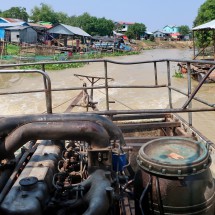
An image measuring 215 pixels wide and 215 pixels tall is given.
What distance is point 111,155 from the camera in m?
2.79

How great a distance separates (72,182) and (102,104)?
10382 mm

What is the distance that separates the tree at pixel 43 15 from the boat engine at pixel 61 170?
90.0 m

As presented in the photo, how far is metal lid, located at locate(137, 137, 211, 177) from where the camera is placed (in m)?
2.66

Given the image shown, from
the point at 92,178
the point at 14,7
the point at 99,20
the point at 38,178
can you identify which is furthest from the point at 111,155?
the point at 14,7

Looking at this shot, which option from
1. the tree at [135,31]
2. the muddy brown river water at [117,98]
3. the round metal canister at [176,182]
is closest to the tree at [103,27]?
the tree at [135,31]

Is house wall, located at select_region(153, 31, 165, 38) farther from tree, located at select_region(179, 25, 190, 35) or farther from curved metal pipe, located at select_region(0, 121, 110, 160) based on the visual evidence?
curved metal pipe, located at select_region(0, 121, 110, 160)

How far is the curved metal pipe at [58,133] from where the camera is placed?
2736 millimetres

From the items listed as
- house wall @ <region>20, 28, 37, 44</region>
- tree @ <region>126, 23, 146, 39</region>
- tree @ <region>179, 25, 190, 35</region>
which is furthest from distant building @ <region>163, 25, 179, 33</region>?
house wall @ <region>20, 28, 37, 44</region>

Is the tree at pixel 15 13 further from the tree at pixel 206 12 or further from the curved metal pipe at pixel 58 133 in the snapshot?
the curved metal pipe at pixel 58 133

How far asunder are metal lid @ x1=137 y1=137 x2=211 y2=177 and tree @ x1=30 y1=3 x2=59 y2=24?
90.0 metres

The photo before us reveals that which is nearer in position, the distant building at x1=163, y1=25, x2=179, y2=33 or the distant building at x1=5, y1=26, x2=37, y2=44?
the distant building at x1=5, y1=26, x2=37, y2=44

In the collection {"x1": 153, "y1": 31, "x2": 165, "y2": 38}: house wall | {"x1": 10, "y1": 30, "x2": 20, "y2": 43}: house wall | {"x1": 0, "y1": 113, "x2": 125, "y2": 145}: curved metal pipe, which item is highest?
{"x1": 153, "y1": 31, "x2": 165, "y2": 38}: house wall

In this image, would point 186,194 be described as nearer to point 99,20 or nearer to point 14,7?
point 99,20

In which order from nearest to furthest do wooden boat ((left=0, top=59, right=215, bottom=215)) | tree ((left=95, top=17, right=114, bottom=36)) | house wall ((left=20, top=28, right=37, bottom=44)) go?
1. wooden boat ((left=0, top=59, right=215, bottom=215))
2. house wall ((left=20, top=28, right=37, bottom=44))
3. tree ((left=95, top=17, right=114, bottom=36))
